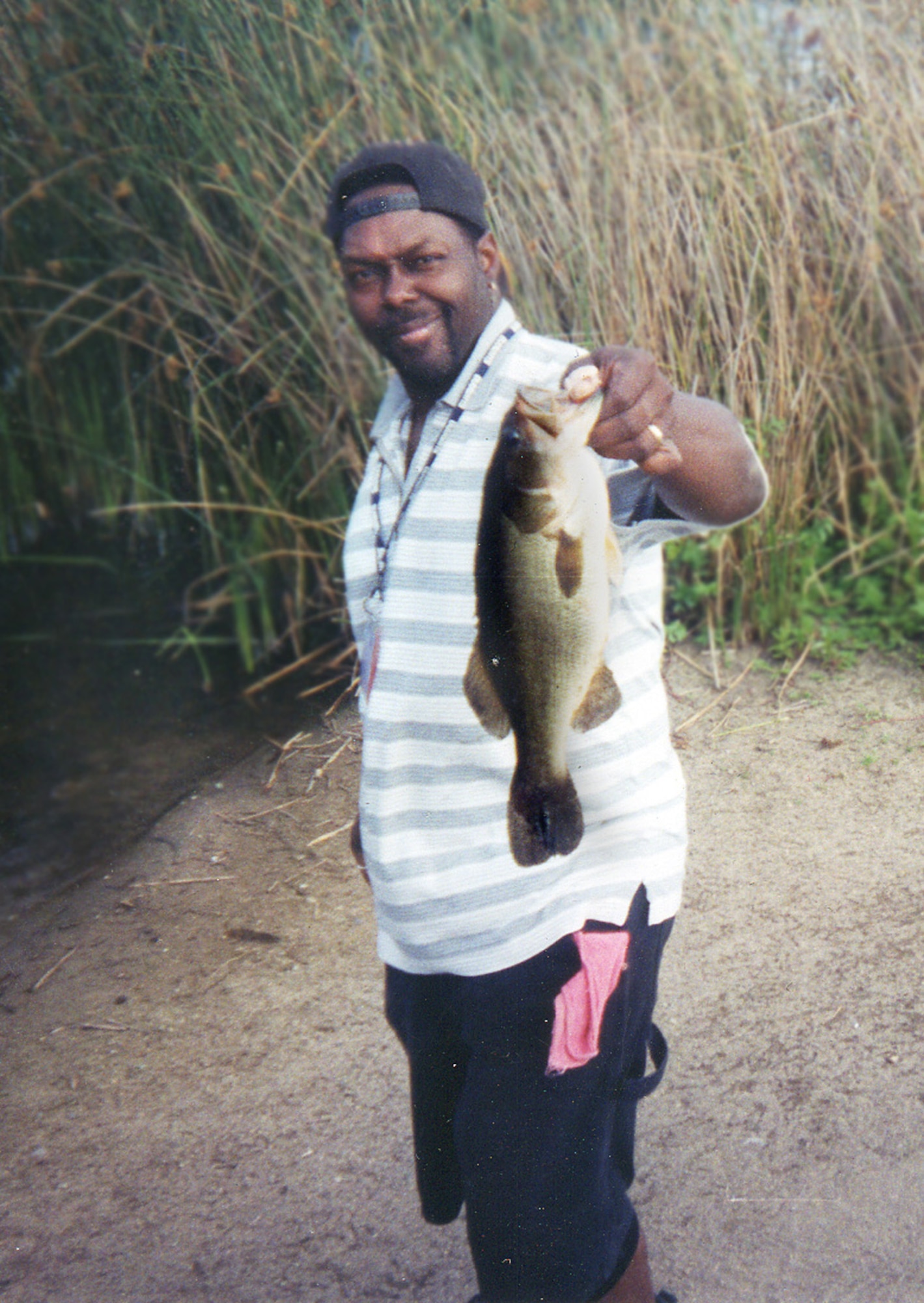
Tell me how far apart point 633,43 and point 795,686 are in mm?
2698

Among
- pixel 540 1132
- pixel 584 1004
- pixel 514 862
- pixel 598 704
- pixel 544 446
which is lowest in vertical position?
pixel 540 1132

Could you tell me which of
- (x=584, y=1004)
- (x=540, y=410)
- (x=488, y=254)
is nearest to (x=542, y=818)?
(x=584, y=1004)

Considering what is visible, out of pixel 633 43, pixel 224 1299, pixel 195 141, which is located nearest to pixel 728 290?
pixel 633 43

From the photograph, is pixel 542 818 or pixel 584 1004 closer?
pixel 542 818

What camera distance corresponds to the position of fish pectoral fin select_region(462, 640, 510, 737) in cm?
148

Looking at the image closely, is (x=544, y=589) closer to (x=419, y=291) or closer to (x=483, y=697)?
(x=483, y=697)

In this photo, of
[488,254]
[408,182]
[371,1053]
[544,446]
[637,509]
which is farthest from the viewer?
[371,1053]

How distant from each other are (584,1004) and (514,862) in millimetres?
243

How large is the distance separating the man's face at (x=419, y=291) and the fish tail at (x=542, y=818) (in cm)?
76

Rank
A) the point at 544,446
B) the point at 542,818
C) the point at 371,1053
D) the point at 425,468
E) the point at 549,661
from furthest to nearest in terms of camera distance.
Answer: the point at 371,1053 < the point at 425,468 < the point at 542,818 < the point at 549,661 < the point at 544,446

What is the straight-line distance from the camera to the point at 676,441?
1608 millimetres

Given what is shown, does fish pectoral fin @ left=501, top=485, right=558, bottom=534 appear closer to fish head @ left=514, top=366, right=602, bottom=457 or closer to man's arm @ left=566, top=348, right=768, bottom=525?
fish head @ left=514, top=366, right=602, bottom=457

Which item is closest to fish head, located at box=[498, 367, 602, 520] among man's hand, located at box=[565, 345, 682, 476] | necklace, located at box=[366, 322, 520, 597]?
man's hand, located at box=[565, 345, 682, 476]

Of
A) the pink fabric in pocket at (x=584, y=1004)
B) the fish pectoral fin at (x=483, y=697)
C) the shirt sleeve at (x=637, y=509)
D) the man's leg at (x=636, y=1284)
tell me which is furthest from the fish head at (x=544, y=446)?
the man's leg at (x=636, y=1284)
